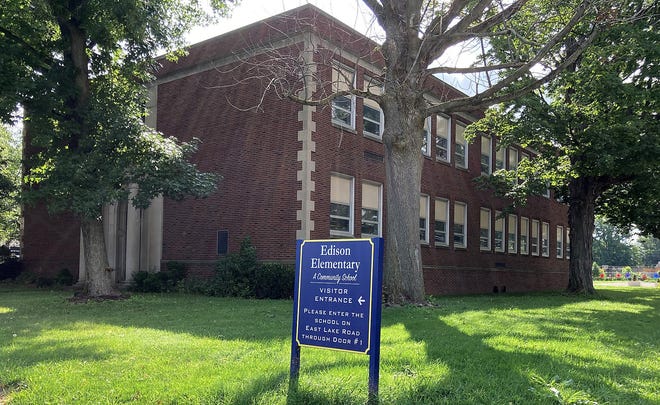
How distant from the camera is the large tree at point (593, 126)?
52.2 ft

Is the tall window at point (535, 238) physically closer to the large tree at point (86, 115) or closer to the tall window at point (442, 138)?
the tall window at point (442, 138)

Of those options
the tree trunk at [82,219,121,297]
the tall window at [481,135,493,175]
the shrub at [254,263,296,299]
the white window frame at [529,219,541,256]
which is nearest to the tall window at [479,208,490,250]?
the tall window at [481,135,493,175]

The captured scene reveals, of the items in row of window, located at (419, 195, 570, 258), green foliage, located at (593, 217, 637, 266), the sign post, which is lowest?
green foliage, located at (593, 217, 637, 266)

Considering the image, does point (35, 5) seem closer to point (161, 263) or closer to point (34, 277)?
A: point (161, 263)

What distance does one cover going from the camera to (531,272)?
3011 cm

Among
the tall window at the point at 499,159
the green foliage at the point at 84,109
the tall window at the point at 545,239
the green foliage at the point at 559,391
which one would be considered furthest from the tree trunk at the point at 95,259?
the tall window at the point at 545,239

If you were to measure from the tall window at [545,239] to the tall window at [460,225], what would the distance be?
9.72m

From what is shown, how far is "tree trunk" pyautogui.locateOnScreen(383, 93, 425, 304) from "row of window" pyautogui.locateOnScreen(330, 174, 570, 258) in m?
5.43

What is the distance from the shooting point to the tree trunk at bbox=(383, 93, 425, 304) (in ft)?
38.7

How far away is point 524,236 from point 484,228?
512cm

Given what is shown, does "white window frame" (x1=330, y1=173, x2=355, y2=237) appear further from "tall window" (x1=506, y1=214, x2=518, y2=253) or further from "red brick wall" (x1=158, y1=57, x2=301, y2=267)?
"tall window" (x1=506, y1=214, x2=518, y2=253)

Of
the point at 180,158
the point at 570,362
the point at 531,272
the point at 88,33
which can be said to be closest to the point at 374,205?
the point at 180,158

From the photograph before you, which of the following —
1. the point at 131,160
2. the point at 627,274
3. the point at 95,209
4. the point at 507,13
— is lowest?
the point at 627,274

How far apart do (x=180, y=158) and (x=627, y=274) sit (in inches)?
2685
